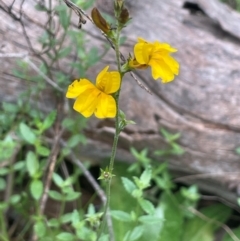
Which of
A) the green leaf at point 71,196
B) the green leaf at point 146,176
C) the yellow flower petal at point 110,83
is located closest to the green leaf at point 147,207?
the green leaf at point 146,176

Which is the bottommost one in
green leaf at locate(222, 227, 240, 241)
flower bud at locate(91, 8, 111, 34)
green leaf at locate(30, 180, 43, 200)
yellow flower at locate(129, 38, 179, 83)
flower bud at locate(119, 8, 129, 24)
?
green leaf at locate(222, 227, 240, 241)

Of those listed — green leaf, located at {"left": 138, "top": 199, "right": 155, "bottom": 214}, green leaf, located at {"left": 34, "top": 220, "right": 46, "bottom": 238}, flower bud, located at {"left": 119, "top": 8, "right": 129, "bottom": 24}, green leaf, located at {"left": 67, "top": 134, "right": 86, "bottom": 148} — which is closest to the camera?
flower bud, located at {"left": 119, "top": 8, "right": 129, "bottom": 24}

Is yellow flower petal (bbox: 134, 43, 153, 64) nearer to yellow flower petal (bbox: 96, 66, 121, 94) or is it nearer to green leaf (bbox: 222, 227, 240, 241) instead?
yellow flower petal (bbox: 96, 66, 121, 94)

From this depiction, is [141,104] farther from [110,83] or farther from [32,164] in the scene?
[110,83]

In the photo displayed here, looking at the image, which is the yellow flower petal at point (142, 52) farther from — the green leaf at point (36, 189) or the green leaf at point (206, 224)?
the green leaf at point (206, 224)

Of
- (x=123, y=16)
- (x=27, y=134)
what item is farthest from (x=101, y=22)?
(x=27, y=134)

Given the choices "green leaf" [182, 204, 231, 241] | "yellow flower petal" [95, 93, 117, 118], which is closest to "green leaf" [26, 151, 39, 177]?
"green leaf" [182, 204, 231, 241]

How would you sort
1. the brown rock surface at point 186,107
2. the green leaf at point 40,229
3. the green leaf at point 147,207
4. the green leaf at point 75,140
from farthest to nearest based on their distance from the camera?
the brown rock surface at point 186,107, the green leaf at point 75,140, the green leaf at point 40,229, the green leaf at point 147,207
